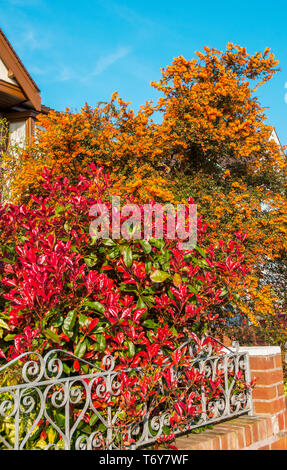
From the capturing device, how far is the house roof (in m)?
11.8

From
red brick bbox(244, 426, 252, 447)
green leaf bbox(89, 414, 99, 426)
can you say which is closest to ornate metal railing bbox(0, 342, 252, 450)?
green leaf bbox(89, 414, 99, 426)

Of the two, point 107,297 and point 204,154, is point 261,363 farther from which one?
point 204,154

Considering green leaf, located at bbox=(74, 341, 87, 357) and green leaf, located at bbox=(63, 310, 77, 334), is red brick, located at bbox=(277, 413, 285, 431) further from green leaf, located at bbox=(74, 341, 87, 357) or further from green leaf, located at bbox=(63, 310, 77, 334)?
green leaf, located at bbox=(63, 310, 77, 334)

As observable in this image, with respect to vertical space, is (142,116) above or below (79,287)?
above

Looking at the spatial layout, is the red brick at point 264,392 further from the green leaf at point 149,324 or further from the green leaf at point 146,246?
the green leaf at point 146,246

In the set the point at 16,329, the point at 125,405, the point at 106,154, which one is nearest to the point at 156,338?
the point at 125,405

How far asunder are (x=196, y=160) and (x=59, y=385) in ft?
27.1

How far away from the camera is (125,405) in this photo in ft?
9.10

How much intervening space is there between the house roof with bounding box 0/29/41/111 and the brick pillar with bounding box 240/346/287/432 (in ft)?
33.3

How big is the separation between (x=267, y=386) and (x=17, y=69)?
10.8 m

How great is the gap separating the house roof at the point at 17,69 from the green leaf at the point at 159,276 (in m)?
10.2

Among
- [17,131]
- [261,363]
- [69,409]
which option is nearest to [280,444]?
[261,363]

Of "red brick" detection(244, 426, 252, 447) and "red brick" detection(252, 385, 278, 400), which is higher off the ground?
"red brick" detection(252, 385, 278, 400)
